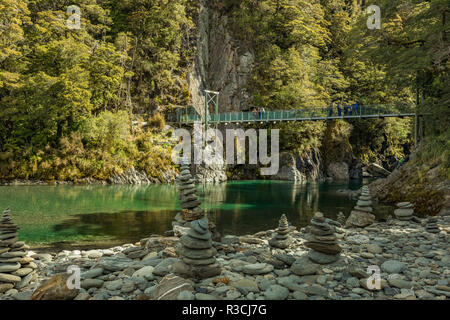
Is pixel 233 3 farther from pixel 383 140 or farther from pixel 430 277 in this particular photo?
pixel 430 277

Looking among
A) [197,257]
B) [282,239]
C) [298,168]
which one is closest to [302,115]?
[298,168]

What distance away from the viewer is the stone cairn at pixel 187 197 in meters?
8.00

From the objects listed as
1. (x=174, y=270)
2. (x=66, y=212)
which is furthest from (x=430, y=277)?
(x=66, y=212)

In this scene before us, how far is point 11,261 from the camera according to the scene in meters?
5.37

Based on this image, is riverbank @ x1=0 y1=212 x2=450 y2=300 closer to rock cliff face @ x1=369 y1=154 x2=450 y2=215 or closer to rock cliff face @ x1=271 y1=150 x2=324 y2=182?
rock cliff face @ x1=369 y1=154 x2=450 y2=215

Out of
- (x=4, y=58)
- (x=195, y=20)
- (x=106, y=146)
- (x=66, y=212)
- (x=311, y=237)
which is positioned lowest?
(x=66, y=212)

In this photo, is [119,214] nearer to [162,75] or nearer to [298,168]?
[162,75]

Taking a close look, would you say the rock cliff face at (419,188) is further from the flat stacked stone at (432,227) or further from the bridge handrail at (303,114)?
the bridge handrail at (303,114)

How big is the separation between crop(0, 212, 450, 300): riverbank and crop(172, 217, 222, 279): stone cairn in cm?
16

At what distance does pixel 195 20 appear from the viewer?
38875 mm

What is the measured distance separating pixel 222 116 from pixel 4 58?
59.0 ft

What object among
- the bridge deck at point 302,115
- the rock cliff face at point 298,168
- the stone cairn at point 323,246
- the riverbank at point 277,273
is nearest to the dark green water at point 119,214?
the riverbank at point 277,273

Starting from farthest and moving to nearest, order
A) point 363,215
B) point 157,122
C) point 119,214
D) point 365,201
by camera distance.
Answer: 1. point 157,122
2. point 119,214
3. point 365,201
4. point 363,215

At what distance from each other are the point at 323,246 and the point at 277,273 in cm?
108
